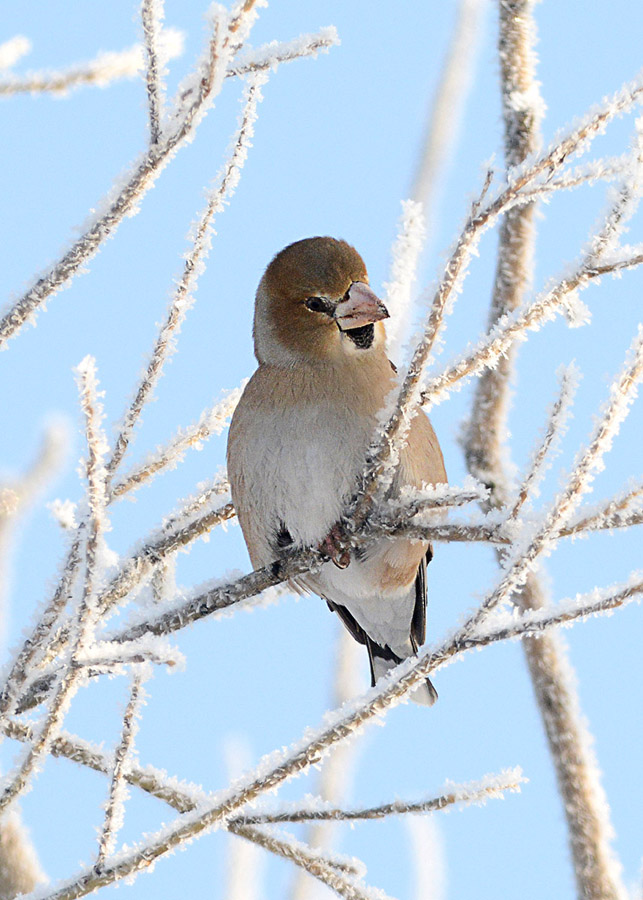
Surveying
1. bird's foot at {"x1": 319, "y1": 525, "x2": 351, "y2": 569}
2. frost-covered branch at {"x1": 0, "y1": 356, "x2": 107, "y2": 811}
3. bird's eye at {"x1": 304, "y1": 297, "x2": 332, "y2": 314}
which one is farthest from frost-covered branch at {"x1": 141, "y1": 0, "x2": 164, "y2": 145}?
bird's eye at {"x1": 304, "y1": 297, "x2": 332, "y2": 314}

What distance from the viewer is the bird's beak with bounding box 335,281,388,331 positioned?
313 centimetres

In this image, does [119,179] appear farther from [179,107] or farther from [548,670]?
[548,670]

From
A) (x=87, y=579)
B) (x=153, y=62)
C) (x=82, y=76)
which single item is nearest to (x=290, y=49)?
(x=153, y=62)

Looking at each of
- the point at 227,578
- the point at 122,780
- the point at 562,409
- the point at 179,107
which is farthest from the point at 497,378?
the point at 122,780

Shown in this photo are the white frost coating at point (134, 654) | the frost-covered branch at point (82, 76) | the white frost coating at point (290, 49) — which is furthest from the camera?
A: the frost-covered branch at point (82, 76)

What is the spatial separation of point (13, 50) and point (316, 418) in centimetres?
134

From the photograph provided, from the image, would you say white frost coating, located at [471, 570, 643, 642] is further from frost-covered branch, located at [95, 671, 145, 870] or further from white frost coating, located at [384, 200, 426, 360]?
white frost coating, located at [384, 200, 426, 360]

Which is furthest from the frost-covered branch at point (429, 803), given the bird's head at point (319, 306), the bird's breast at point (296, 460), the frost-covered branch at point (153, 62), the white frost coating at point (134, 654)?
Result: the bird's head at point (319, 306)

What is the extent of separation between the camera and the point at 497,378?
3092 millimetres

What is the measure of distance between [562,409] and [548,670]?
4.26 feet

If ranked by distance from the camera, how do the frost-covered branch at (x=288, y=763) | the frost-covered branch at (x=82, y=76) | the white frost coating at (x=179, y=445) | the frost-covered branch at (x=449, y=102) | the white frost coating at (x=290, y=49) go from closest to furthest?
the frost-covered branch at (x=288, y=763) → the white frost coating at (x=290, y=49) → the white frost coating at (x=179, y=445) → the frost-covered branch at (x=82, y=76) → the frost-covered branch at (x=449, y=102)

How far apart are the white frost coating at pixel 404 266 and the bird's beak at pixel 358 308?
0.07 meters

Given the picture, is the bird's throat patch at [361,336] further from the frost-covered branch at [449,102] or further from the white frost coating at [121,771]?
the white frost coating at [121,771]

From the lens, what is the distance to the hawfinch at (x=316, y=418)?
3.15 meters
